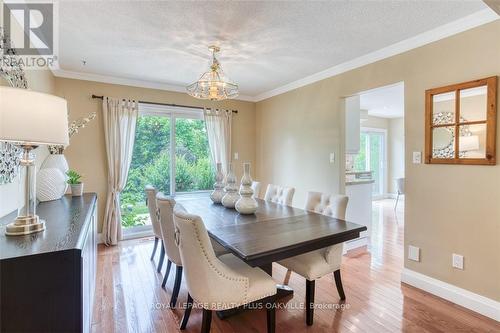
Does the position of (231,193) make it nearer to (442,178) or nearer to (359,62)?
(442,178)

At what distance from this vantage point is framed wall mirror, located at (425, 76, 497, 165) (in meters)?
2.09

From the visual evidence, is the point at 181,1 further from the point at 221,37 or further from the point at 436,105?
the point at 436,105

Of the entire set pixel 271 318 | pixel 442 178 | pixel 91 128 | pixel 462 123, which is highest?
pixel 91 128

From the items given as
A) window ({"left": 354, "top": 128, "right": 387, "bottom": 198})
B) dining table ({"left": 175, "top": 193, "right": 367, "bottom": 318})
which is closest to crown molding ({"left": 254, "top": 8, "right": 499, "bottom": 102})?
dining table ({"left": 175, "top": 193, "right": 367, "bottom": 318})

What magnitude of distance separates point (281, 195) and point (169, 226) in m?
1.37

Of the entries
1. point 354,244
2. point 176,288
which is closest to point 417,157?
point 354,244

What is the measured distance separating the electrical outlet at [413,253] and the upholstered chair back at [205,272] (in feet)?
6.44

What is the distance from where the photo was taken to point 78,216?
1809mm

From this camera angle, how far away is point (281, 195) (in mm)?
3025

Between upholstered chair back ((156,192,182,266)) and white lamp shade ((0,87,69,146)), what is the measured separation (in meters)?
0.94

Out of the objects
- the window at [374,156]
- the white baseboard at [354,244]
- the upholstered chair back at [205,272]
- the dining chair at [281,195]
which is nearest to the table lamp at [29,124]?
the upholstered chair back at [205,272]

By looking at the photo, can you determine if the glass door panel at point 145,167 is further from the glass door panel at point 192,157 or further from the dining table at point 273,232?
the dining table at point 273,232

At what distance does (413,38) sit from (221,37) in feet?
6.27

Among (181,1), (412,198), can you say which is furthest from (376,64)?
(181,1)
